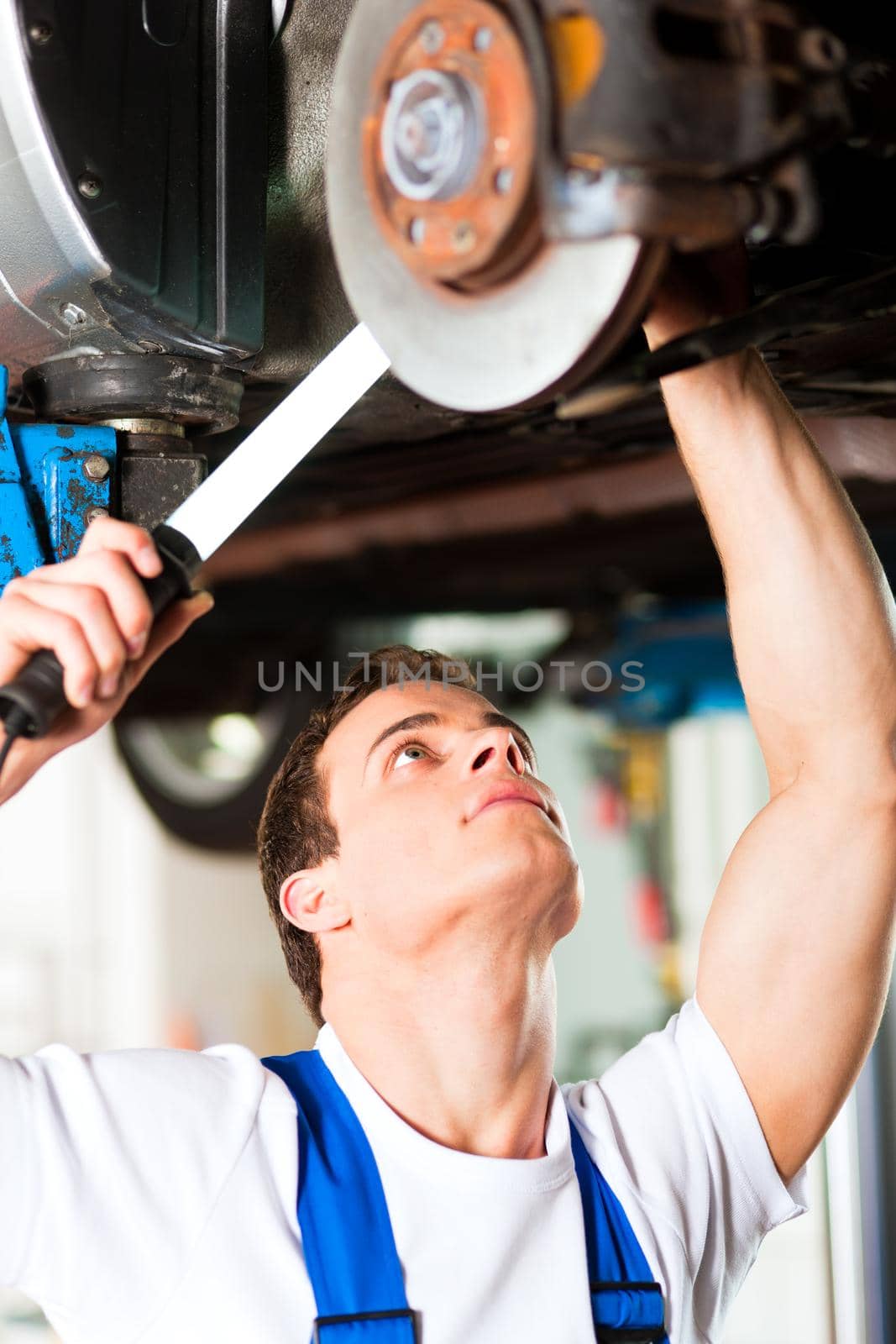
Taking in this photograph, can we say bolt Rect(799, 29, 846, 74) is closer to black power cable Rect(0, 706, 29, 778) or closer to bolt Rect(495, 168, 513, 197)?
bolt Rect(495, 168, 513, 197)

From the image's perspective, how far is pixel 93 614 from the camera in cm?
64

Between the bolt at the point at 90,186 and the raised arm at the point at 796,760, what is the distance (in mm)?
363

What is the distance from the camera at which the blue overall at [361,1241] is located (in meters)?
0.89

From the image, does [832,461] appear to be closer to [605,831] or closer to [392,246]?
[392,246]

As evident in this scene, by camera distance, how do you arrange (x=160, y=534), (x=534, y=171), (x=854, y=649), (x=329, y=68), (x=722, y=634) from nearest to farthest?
(x=534, y=171)
(x=160, y=534)
(x=329, y=68)
(x=854, y=649)
(x=722, y=634)

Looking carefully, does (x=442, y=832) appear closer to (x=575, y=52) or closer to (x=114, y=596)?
(x=114, y=596)

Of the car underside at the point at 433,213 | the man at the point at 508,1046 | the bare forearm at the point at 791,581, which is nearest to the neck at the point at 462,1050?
the man at the point at 508,1046

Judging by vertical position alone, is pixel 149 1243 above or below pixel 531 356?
below

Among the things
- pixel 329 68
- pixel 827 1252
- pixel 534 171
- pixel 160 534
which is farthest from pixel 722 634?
pixel 534 171

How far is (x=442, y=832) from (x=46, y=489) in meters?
0.44

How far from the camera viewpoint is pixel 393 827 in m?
1.11

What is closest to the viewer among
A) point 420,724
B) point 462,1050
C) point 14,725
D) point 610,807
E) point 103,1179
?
point 14,725

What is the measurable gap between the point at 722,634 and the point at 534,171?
5.33 ft

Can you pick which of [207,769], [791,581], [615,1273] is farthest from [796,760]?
[207,769]
